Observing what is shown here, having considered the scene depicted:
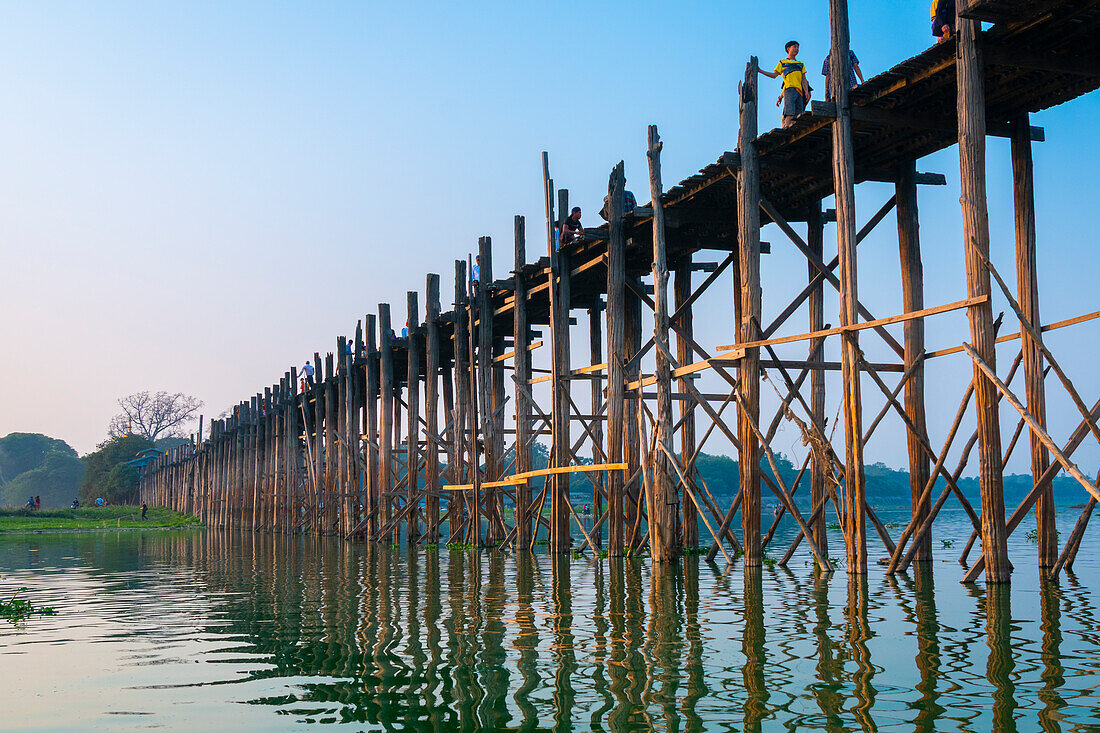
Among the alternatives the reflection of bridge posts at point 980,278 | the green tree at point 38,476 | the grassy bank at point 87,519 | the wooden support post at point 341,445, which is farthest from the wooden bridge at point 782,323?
the green tree at point 38,476

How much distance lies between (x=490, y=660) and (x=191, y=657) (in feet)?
7.98

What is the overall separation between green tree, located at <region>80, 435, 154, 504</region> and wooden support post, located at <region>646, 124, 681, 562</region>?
78964mm

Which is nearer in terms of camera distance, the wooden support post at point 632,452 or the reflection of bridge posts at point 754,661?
the reflection of bridge posts at point 754,661

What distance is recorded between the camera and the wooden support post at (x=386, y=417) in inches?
1075

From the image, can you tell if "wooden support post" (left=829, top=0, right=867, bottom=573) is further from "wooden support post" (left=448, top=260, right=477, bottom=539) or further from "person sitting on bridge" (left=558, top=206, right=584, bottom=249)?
"wooden support post" (left=448, top=260, right=477, bottom=539)

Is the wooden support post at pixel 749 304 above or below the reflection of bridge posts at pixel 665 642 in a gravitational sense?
above

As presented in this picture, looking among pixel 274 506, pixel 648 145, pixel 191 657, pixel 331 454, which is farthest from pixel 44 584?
pixel 274 506

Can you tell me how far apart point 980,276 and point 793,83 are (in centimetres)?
467

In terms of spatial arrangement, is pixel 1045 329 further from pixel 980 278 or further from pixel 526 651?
pixel 526 651

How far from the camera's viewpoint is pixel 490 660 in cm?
745

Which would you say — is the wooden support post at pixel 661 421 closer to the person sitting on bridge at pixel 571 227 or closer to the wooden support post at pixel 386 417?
the person sitting on bridge at pixel 571 227

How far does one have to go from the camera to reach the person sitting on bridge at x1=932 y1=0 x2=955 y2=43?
40.1 ft

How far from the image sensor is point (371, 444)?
2927 cm

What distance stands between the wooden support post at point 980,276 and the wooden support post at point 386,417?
1831cm
